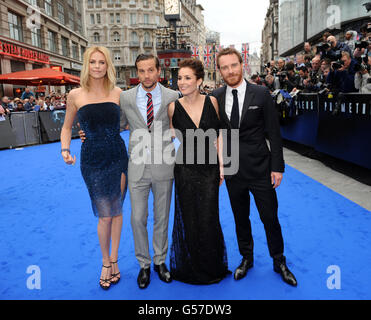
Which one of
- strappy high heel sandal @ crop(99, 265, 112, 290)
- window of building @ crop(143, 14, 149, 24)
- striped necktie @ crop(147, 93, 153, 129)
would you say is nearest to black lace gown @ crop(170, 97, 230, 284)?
striped necktie @ crop(147, 93, 153, 129)

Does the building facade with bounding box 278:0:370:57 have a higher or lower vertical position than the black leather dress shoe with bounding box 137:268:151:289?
higher

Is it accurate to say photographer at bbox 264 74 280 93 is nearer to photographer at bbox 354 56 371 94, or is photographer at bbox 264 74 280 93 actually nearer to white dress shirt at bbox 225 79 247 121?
photographer at bbox 354 56 371 94

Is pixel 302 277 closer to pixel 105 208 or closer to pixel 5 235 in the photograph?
pixel 105 208

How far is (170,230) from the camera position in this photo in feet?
14.0

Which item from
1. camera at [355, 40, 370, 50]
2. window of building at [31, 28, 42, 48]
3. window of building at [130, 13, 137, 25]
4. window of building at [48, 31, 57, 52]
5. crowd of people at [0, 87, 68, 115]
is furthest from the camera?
window of building at [130, 13, 137, 25]

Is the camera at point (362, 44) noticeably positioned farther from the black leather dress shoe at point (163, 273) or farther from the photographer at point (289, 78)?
the black leather dress shoe at point (163, 273)

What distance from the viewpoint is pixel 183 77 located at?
2775 mm

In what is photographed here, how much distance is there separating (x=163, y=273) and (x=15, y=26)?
80.7ft

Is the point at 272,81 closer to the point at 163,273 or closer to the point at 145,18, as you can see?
the point at 163,273

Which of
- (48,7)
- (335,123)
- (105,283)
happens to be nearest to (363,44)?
(335,123)

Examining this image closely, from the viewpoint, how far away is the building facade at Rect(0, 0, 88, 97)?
20.3 meters

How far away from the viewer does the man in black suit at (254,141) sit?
112 inches

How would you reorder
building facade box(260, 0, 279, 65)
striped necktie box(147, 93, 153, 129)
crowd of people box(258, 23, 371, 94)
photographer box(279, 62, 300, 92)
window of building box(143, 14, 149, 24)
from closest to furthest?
striped necktie box(147, 93, 153, 129) < crowd of people box(258, 23, 371, 94) < photographer box(279, 62, 300, 92) < building facade box(260, 0, 279, 65) < window of building box(143, 14, 149, 24)
